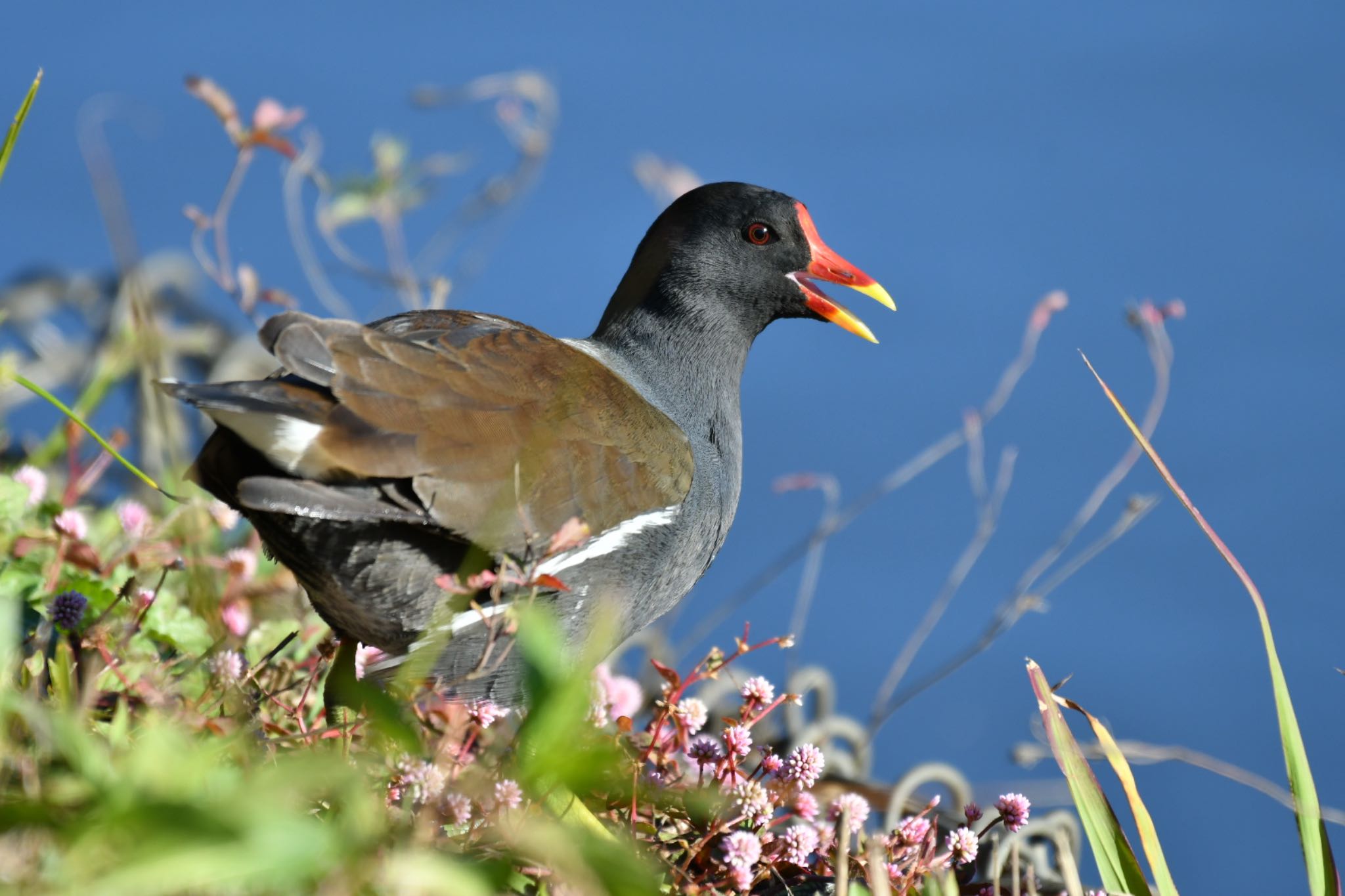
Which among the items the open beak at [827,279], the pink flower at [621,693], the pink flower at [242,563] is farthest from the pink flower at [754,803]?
the open beak at [827,279]

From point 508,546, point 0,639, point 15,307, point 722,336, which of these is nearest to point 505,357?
point 508,546

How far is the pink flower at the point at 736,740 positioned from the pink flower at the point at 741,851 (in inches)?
4.9

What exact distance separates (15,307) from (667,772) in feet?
6.14

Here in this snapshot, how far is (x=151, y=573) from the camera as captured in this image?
1758mm

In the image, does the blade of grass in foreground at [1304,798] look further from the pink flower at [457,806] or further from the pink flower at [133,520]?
the pink flower at [133,520]

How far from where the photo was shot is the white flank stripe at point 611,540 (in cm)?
148

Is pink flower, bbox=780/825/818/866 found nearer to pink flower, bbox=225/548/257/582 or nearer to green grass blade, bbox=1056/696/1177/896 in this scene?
green grass blade, bbox=1056/696/1177/896

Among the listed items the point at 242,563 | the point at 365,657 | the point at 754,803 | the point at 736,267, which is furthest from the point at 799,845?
the point at 736,267

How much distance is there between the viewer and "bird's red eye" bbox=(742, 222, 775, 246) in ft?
6.65

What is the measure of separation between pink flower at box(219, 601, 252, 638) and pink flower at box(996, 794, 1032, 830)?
940 mm

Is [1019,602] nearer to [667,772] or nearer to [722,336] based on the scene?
[722,336]

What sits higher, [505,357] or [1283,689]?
[1283,689]

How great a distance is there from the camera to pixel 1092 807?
3.84 feet

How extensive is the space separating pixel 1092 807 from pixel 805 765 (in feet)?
0.81
